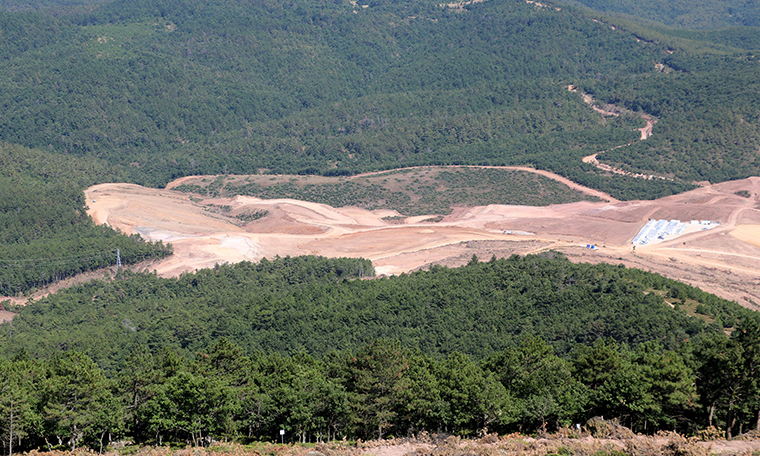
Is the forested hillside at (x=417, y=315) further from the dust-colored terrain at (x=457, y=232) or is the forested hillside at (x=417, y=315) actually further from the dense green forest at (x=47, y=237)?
the dust-colored terrain at (x=457, y=232)

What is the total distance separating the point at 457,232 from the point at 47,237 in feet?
209

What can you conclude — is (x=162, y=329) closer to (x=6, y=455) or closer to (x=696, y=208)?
(x=6, y=455)

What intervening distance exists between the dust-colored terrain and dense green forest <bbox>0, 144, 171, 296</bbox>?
4085mm

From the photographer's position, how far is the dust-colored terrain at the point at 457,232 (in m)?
109

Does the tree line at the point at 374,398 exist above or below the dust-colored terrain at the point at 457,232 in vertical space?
above

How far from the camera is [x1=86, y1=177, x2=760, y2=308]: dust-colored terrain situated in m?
109

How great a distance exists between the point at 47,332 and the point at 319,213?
65653 millimetres

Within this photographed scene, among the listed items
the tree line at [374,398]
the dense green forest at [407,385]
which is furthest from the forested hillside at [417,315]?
the tree line at [374,398]

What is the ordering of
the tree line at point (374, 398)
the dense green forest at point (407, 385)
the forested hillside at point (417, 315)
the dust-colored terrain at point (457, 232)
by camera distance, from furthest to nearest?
the dust-colored terrain at point (457, 232)
the forested hillside at point (417, 315)
the dense green forest at point (407, 385)
the tree line at point (374, 398)

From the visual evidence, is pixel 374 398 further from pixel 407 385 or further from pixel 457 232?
pixel 457 232

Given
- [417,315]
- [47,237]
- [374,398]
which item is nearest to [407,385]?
[374,398]

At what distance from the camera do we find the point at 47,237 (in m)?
121

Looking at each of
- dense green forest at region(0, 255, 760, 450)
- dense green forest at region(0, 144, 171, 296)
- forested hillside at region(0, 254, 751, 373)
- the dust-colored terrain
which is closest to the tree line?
dense green forest at region(0, 255, 760, 450)

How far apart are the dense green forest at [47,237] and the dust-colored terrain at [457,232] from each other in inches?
161
